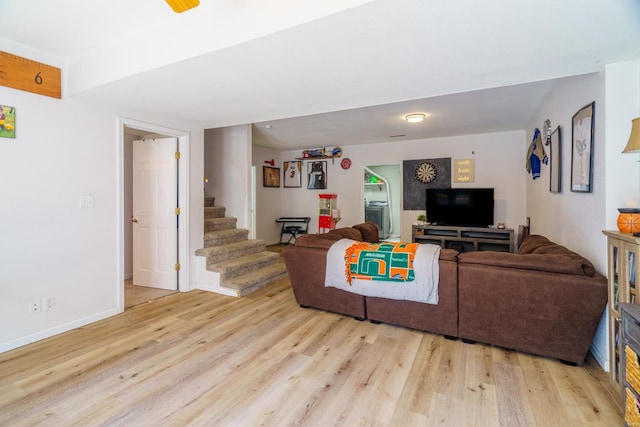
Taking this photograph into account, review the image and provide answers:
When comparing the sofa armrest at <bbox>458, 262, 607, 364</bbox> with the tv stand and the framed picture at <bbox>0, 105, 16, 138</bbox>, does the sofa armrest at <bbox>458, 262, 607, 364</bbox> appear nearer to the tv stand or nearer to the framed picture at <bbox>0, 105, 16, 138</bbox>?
the tv stand

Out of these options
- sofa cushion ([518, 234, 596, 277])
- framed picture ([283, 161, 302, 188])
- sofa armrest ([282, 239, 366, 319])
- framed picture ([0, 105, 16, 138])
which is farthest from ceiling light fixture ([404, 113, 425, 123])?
framed picture ([0, 105, 16, 138])

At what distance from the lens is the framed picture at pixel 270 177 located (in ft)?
24.3

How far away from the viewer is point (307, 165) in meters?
7.70

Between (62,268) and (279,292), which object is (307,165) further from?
(62,268)

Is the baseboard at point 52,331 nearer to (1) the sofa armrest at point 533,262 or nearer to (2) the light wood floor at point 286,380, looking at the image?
(2) the light wood floor at point 286,380

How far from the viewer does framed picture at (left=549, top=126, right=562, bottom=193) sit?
3083mm

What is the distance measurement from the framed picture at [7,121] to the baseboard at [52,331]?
1.63 metres

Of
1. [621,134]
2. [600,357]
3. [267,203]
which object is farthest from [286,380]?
[267,203]

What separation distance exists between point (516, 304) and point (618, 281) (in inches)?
24.0

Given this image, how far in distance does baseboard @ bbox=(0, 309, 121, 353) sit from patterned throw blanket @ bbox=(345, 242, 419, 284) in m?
2.48

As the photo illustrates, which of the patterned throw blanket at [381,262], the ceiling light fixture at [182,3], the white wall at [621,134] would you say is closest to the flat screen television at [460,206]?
the patterned throw blanket at [381,262]

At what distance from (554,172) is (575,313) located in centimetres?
179

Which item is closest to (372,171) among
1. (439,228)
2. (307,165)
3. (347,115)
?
(307,165)

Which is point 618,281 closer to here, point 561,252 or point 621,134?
point 561,252
